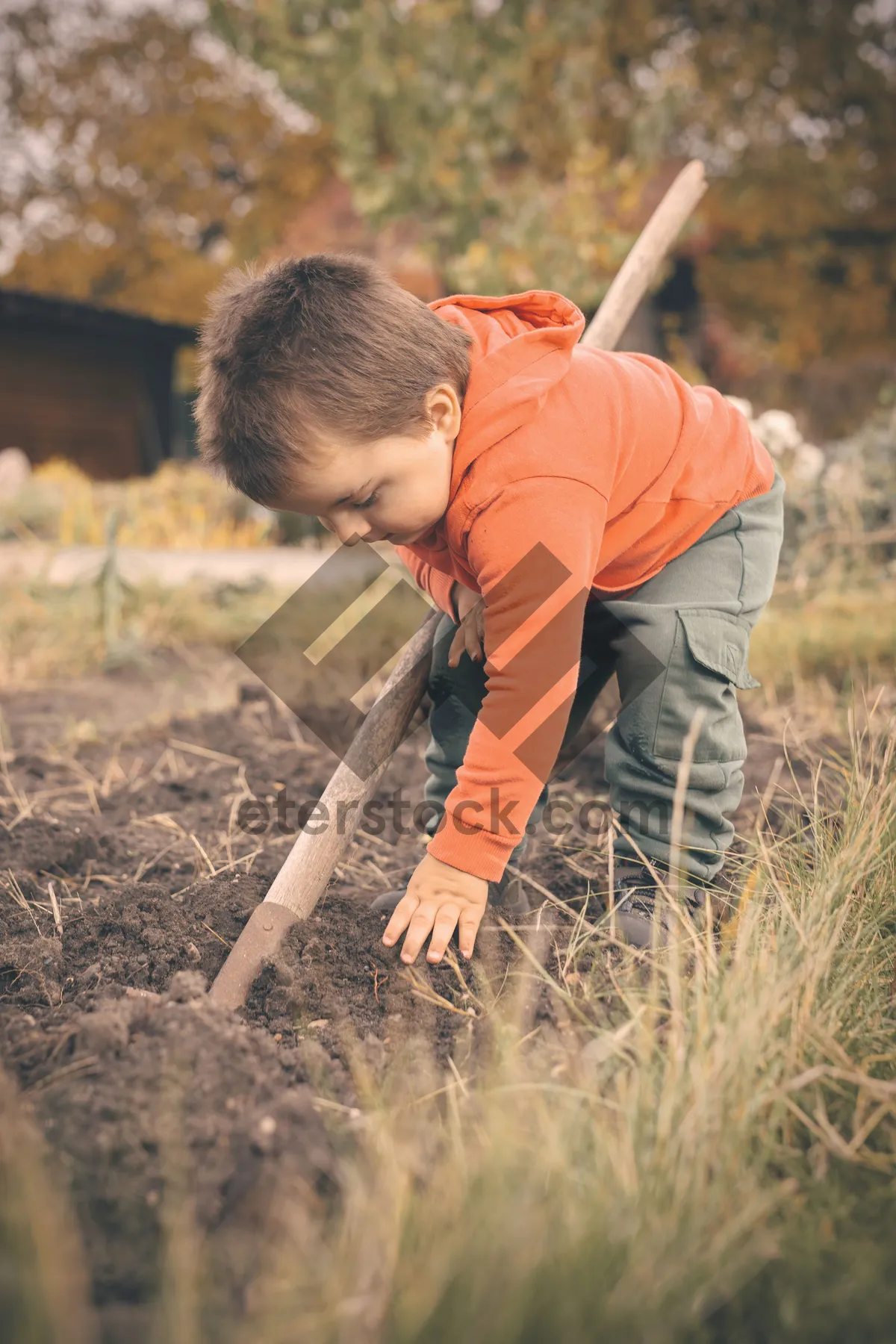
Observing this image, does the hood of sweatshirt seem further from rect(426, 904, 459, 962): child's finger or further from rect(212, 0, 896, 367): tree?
rect(212, 0, 896, 367): tree

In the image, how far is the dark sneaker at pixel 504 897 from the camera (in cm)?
196

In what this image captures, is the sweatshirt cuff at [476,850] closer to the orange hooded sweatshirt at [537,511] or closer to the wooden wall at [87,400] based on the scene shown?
the orange hooded sweatshirt at [537,511]

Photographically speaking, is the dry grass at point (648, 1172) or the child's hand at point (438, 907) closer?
the dry grass at point (648, 1172)

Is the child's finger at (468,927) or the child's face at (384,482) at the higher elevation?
the child's face at (384,482)

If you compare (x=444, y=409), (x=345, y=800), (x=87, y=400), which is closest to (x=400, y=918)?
(x=345, y=800)

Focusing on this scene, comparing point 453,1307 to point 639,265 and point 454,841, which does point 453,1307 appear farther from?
point 639,265

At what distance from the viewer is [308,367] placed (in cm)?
166

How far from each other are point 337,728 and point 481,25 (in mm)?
8961

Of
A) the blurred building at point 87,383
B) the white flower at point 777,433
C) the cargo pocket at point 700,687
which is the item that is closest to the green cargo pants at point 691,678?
the cargo pocket at point 700,687

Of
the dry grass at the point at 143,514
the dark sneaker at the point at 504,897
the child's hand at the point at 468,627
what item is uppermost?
the child's hand at the point at 468,627

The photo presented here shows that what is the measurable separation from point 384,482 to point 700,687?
2.48 feet

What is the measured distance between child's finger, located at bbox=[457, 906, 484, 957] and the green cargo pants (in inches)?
17.6

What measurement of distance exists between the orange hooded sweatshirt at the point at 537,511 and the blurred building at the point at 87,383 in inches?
458

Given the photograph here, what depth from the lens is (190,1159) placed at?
112 cm
